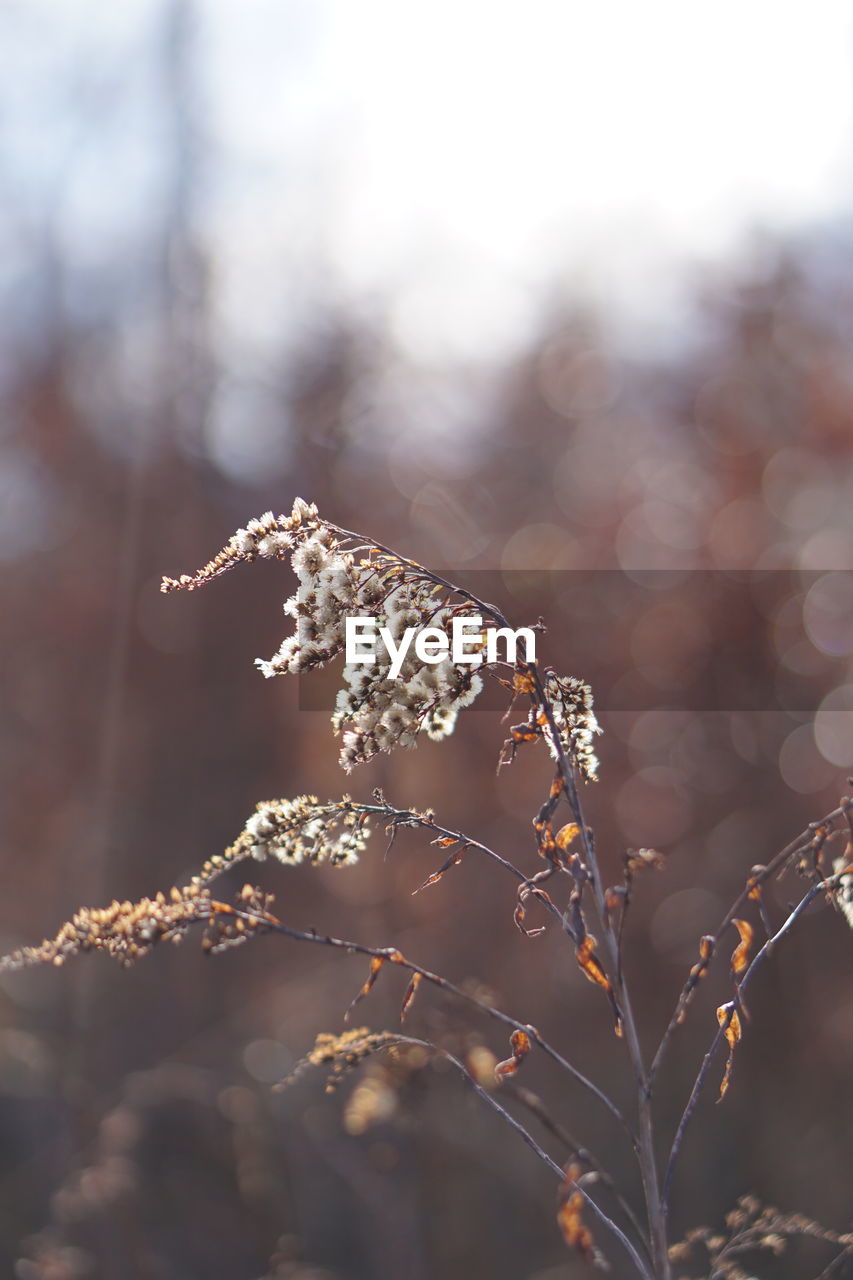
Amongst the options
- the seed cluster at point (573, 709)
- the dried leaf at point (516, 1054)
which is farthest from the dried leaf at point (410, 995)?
the seed cluster at point (573, 709)

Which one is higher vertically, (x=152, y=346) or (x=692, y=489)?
(x=152, y=346)

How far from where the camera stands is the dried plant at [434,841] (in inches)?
39.3

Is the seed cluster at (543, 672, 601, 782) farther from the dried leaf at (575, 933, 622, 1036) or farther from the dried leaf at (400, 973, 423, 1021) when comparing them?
the dried leaf at (400, 973, 423, 1021)

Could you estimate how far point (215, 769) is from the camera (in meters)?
6.59

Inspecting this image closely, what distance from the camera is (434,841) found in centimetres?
120

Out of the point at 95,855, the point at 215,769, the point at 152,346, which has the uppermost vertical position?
the point at 152,346

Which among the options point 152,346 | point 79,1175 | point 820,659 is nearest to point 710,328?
point 820,659

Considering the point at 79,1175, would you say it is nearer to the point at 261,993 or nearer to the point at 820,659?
the point at 261,993

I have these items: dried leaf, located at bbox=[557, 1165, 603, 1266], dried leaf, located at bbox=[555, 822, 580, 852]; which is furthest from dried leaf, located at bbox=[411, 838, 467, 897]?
dried leaf, located at bbox=[557, 1165, 603, 1266]

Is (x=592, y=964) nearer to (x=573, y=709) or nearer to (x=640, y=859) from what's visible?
(x=640, y=859)

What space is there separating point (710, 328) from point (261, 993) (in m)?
6.23

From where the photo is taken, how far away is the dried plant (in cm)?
100

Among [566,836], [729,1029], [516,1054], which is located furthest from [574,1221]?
[566,836]

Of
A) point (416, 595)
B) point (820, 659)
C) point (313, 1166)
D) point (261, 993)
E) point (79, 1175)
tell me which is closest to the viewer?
point (416, 595)
